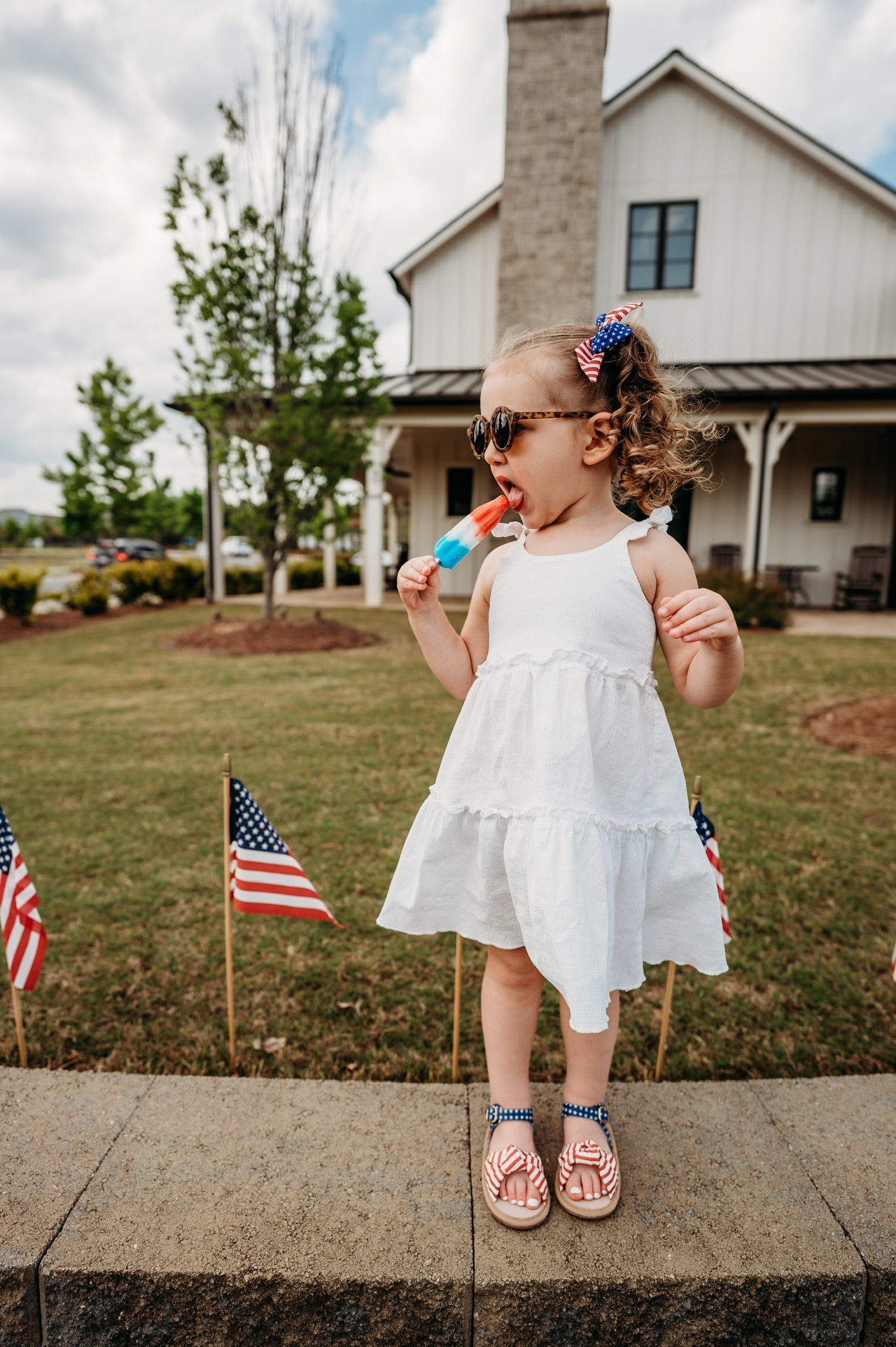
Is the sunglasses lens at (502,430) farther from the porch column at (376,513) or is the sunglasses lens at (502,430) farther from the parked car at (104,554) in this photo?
the parked car at (104,554)

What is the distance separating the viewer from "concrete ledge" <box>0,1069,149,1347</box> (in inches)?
56.2

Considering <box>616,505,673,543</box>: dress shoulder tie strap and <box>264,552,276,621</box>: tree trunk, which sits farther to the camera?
<box>264,552,276,621</box>: tree trunk

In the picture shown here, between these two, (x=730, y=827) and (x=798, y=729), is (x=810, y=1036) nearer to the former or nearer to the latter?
(x=730, y=827)

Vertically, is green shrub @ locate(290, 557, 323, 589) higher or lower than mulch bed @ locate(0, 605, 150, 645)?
higher

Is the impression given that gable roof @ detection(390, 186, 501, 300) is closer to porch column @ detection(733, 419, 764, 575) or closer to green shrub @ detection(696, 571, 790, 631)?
porch column @ detection(733, 419, 764, 575)

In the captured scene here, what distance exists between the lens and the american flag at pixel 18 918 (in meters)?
1.92

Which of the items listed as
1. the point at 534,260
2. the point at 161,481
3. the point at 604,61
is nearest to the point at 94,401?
the point at 161,481

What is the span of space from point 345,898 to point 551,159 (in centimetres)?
1348

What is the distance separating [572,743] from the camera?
4.91 feet

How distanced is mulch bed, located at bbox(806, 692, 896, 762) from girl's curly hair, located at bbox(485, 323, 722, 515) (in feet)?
14.0

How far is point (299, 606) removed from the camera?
564 inches

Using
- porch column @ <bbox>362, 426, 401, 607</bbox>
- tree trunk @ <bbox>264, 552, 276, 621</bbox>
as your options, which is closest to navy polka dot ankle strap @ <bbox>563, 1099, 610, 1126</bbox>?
tree trunk @ <bbox>264, 552, 276, 621</bbox>

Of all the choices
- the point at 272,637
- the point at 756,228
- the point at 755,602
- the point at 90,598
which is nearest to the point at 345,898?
the point at 272,637

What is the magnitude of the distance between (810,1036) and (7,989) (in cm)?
250
